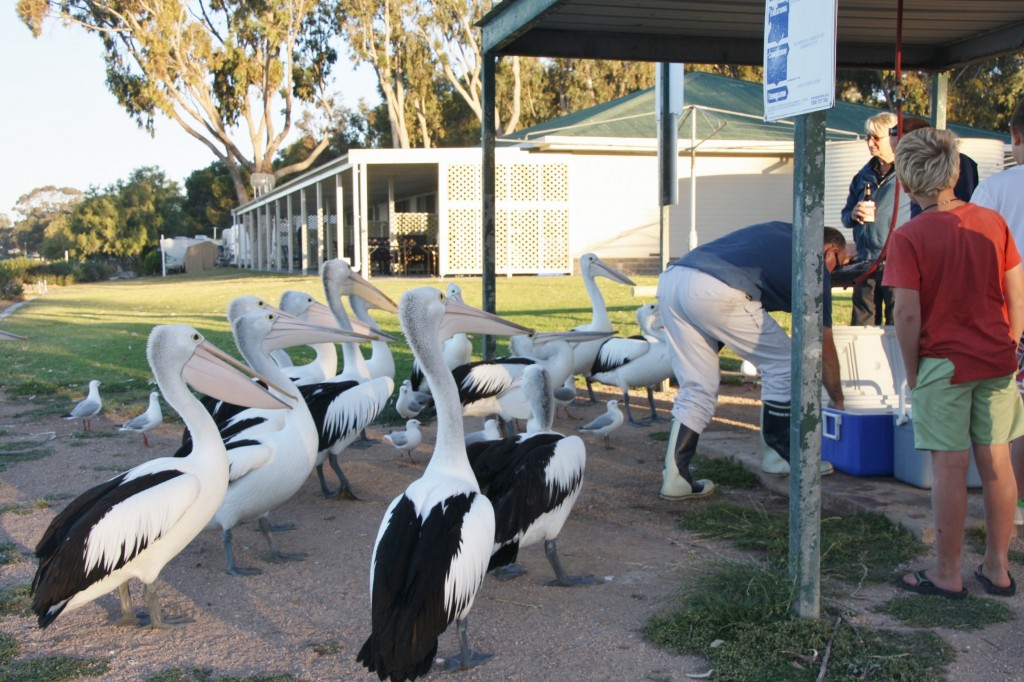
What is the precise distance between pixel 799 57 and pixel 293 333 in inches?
122

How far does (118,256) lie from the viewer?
46.9 metres

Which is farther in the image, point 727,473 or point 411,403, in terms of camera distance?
point 411,403

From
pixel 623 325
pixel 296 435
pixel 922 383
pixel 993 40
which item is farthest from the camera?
pixel 623 325

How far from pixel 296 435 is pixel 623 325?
7.23 meters

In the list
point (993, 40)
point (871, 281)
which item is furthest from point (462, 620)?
point (993, 40)

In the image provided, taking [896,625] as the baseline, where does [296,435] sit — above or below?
above

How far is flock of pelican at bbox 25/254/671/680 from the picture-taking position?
289cm

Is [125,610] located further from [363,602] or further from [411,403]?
[411,403]

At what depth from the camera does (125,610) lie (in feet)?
11.3

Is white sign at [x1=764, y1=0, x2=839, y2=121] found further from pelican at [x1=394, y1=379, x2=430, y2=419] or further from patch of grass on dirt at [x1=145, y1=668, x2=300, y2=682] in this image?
pelican at [x1=394, y1=379, x2=430, y2=419]

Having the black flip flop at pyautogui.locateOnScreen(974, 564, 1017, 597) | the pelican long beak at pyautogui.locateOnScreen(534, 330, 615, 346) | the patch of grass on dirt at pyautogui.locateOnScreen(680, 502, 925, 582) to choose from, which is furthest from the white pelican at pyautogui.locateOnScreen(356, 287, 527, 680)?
the pelican long beak at pyautogui.locateOnScreen(534, 330, 615, 346)

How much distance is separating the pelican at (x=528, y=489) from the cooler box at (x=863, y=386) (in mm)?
1564

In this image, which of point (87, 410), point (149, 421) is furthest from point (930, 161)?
point (87, 410)

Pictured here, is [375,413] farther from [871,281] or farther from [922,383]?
[871,281]
